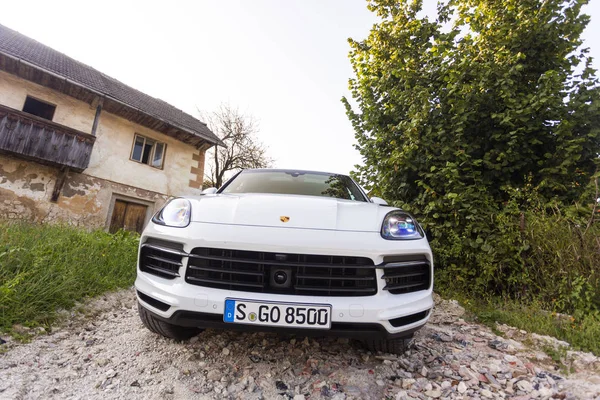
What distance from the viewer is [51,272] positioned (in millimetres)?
2615

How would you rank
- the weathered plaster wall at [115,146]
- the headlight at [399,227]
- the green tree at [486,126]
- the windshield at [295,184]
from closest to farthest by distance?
the headlight at [399,227], the windshield at [295,184], the green tree at [486,126], the weathered plaster wall at [115,146]

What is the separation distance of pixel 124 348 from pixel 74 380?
0.37 m

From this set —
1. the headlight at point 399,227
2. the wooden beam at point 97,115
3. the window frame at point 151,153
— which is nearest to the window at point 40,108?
the wooden beam at point 97,115

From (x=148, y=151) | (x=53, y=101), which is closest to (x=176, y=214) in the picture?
(x=53, y=101)

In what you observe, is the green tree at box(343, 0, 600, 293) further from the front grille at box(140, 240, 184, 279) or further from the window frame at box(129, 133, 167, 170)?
the window frame at box(129, 133, 167, 170)

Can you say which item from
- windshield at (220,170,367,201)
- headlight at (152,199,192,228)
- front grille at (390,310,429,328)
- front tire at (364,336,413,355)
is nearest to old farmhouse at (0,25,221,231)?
windshield at (220,170,367,201)

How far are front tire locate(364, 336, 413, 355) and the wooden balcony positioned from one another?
934cm

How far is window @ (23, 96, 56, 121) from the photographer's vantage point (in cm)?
820

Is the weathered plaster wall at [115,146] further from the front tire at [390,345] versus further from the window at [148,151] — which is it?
the front tire at [390,345]

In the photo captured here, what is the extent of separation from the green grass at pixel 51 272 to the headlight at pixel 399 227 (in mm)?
2639

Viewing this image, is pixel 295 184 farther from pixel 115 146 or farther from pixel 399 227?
pixel 115 146

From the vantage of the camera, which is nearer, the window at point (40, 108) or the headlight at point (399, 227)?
the headlight at point (399, 227)

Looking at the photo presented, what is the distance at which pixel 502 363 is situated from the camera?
1.91 meters

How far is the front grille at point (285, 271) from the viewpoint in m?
1.53
